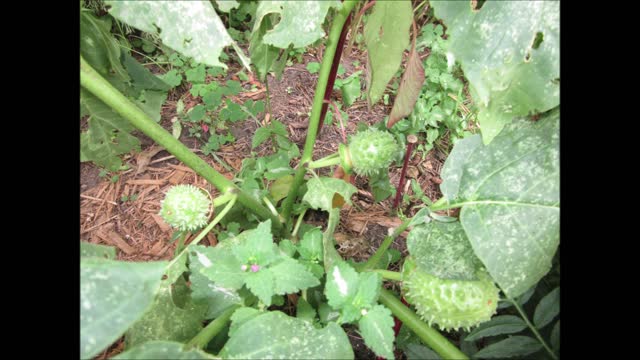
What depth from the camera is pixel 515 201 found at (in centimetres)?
129

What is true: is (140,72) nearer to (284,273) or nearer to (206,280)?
(206,280)

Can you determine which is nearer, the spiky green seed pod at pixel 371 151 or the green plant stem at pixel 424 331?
the green plant stem at pixel 424 331

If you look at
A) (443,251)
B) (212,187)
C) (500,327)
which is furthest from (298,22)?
(212,187)

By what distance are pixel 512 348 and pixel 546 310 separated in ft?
0.45

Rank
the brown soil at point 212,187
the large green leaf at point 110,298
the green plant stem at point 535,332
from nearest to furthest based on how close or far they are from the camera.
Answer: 1. the large green leaf at point 110,298
2. the green plant stem at point 535,332
3. the brown soil at point 212,187

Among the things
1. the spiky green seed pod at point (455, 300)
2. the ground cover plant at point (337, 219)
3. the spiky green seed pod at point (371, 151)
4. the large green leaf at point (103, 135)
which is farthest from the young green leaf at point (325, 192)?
the large green leaf at point (103, 135)

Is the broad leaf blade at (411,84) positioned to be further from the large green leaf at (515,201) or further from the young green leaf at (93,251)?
the young green leaf at (93,251)

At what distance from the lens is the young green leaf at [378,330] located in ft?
3.87

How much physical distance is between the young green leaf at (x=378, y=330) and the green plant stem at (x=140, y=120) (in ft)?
1.82

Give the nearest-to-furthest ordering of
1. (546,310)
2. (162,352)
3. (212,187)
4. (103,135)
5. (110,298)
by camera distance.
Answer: (110,298) → (162,352) → (546,310) → (103,135) → (212,187)

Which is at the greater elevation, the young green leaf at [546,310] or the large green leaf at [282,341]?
the young green leaf at [546,310]

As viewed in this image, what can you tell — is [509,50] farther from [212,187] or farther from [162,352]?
[212,187]

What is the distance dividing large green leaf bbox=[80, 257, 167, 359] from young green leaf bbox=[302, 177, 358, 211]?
682 mm
